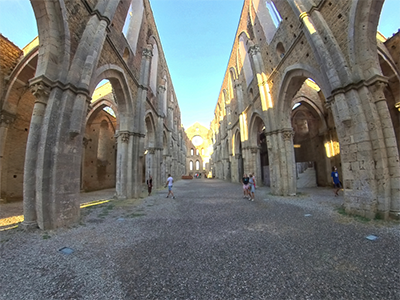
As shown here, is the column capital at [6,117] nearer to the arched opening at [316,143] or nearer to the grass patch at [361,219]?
the grass patch at [361,219]

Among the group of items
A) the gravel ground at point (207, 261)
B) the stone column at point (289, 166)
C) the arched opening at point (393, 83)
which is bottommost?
the gravel ground at point (207, 261)

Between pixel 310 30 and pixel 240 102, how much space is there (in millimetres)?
11839

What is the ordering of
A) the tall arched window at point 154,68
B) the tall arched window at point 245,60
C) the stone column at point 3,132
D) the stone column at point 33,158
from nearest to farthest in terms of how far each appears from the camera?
the stone column at point 33,158 < the stone column at point 3,132 < the tall arched window at point 154,68 < the tall arched window at point 245,60

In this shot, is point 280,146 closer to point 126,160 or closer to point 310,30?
point 310,30

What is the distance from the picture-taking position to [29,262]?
2.92m

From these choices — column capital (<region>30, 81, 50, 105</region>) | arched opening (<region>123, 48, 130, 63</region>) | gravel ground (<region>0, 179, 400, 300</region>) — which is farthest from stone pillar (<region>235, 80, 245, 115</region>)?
column capital (<region>30, 81, 50, 105</region>)

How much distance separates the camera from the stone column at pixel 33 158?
15.0 feet

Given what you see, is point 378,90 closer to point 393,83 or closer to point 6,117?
point 393,83

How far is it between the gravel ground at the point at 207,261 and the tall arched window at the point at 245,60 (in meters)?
14.9

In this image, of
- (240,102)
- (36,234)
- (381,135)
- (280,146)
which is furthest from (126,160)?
(240,102)

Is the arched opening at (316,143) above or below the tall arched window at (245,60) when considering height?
below

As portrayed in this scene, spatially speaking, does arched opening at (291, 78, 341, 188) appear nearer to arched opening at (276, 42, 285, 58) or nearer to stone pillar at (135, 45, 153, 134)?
arched opening at (276, 42, 285, 58)

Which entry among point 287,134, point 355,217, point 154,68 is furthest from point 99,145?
point 355,217

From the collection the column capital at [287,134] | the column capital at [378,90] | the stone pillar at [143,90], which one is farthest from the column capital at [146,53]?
the column capital at [378,90]
